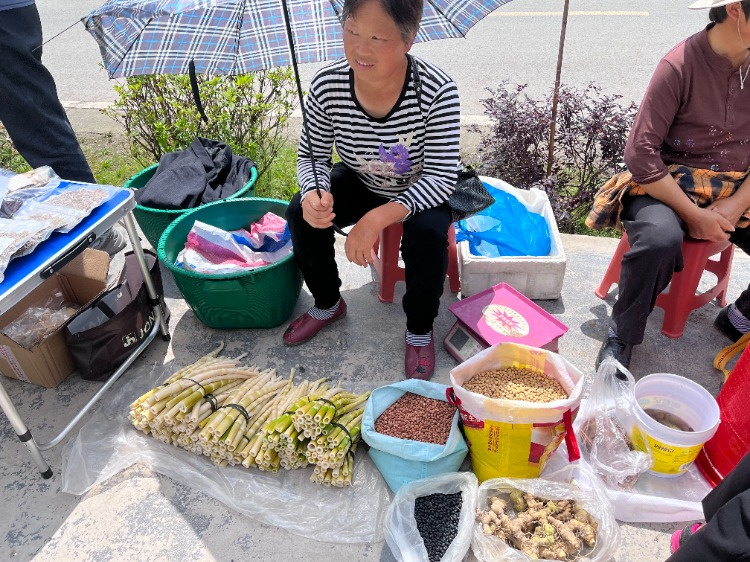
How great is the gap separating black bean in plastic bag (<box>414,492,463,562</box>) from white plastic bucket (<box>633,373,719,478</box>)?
715 millimetres

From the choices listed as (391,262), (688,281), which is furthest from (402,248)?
(688,281)

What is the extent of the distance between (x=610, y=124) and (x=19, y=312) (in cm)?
360

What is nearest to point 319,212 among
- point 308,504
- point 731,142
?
point 308,504

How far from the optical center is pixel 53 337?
2.53 meters

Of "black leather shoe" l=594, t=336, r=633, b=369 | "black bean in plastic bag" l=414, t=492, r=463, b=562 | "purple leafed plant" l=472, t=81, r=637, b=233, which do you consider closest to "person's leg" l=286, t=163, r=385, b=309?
"black bean in plastic bag" l=414, t=492, r=463, b=562

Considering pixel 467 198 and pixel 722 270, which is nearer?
pixel 467 198

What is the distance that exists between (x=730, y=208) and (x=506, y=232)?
3.34 feet

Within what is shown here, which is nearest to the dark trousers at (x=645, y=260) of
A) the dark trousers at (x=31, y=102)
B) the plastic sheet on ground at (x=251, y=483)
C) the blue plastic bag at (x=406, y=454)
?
the blue plastic bag at (x=406, y=454)

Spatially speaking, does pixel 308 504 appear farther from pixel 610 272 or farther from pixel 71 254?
pixel 610 272

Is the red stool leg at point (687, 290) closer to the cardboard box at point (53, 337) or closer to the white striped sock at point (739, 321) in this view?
the white striped sock at point (739, 321)

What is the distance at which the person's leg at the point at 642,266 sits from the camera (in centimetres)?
229

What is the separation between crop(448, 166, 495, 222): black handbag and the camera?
2.52 metres

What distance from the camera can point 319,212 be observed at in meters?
2.40

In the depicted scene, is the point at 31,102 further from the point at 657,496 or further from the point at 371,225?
the point at 657,496
